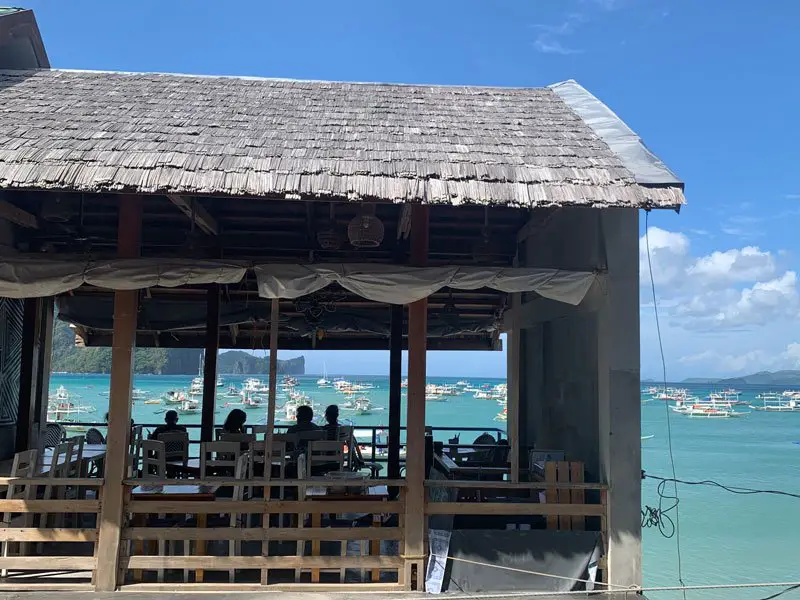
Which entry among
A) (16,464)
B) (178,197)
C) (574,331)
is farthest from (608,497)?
(16,464)

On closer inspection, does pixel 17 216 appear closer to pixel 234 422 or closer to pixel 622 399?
pixel 234 422

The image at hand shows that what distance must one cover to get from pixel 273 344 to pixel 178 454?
8.06 feet

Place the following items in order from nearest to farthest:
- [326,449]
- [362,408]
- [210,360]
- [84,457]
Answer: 1. [326,449]
2. [84,457]
3. [210,360]
4. [362,408]

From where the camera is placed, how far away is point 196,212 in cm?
604

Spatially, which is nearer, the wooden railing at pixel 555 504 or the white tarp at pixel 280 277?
the white tarp at pixel 280 277

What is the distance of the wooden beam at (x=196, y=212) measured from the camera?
5287mm

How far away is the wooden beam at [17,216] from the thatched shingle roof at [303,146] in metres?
0.91

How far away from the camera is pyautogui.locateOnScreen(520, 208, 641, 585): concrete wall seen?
5105 millimetres

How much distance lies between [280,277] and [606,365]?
8.92 ft

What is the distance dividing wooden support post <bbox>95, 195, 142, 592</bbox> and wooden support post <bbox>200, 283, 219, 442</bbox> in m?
2.84

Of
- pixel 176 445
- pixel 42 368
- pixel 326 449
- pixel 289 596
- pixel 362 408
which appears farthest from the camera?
pixel 362 408

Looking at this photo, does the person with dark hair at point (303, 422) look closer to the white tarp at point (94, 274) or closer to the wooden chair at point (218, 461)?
the wooden chair at point (218, 461)

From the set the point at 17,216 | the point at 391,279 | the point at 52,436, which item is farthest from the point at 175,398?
the point at 391,279

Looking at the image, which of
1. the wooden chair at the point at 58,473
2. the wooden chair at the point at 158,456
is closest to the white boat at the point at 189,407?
the wooden chair at the point at 58,473
